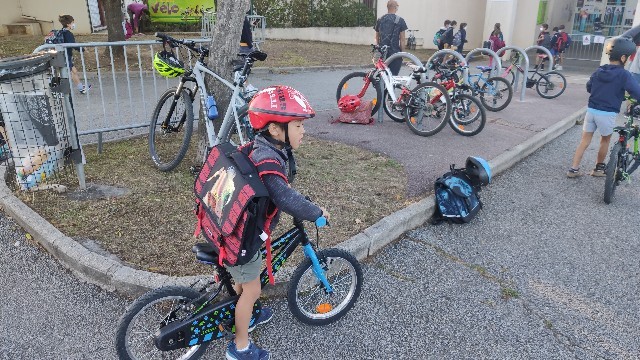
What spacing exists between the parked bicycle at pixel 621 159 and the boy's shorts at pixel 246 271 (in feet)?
14.4

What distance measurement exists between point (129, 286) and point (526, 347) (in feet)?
8.77

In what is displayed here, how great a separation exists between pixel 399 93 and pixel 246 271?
18.8 ft

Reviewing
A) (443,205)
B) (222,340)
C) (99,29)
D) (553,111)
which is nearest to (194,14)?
(99,29)

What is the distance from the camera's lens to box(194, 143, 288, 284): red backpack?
2344 mm

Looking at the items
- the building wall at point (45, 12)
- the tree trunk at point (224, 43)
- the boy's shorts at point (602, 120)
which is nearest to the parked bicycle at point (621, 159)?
the boy's shorts at point (602, 120)

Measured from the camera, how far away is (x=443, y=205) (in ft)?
15.4

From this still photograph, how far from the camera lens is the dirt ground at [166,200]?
12.5 ft

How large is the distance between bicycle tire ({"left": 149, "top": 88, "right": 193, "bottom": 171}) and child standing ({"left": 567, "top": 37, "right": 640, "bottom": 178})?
4.70 metres

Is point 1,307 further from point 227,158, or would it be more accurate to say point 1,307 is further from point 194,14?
point 194,14

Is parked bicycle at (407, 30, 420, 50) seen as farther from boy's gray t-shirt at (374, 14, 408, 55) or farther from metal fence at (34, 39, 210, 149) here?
boy's gray t-shirt at (374, 14, 408, 55)

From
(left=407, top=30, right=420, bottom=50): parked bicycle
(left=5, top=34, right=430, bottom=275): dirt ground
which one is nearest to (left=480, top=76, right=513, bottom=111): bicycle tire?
(left=5, top=34, right=430, bottom=275): dirt ground

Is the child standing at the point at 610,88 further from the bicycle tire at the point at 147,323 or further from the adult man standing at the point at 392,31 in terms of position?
the bicycle tire at the point at 147,323

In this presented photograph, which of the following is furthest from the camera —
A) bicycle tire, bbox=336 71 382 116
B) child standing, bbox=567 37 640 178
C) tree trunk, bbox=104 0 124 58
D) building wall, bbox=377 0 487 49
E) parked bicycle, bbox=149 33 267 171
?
building wall, bbox=377 0 487 49

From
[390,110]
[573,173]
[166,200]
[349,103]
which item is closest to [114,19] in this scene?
[349,103]
